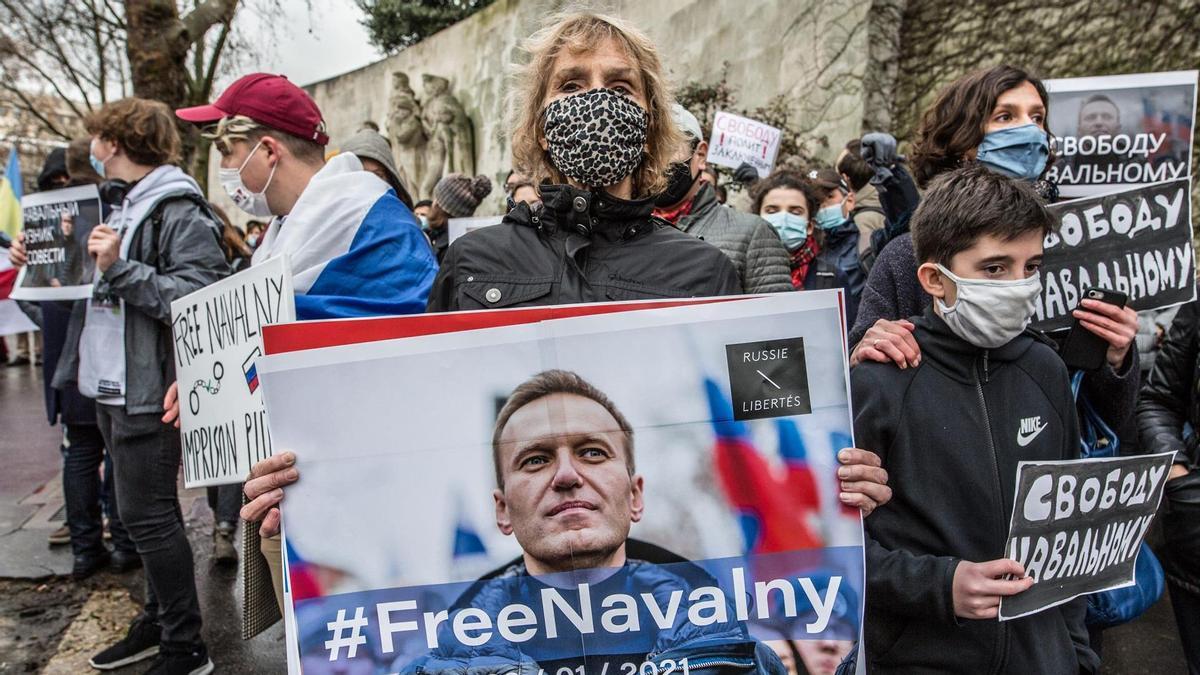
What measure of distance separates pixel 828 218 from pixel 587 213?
364 centimetres

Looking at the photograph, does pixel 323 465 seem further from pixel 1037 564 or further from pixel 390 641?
pixel 1037 564

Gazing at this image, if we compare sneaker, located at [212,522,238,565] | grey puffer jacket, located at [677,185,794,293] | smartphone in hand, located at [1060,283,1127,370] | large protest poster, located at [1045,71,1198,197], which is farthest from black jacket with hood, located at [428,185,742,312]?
sneaker, located at [212,522,238,565]

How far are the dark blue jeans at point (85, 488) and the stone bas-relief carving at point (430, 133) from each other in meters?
14.4

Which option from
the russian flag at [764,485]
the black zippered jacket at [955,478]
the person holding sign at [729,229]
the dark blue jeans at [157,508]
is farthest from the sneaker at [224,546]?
the russian flag at [764,485]

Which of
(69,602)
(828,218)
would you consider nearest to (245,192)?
(69,602)

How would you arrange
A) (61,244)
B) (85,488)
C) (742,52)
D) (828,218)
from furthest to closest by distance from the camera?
(742,52)
(828,218)
(85,488)
(61,244)

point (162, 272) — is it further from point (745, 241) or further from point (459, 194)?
point (459, 194)

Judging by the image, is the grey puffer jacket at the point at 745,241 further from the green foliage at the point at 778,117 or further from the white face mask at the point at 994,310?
the green foliage at the point at 778,117

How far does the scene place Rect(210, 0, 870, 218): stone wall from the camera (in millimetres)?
8516

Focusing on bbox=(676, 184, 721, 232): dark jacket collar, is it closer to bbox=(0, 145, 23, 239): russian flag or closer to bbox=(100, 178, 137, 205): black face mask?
bbox=(100, 178, 137, 205): black face mask

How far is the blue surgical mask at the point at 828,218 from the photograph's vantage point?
490 centimetres

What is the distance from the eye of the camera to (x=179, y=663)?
3150 mm

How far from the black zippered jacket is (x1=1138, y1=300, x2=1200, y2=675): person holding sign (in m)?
0.76

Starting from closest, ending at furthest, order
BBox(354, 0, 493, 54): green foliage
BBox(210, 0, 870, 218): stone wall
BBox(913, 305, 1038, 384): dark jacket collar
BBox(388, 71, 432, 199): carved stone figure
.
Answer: BBox(913, 305, 1038, 384): dark jacket collar < BBox(210, 0, 870, 218): stone wall < BBox(388, 71, 432, 199): carved stone figure < BBox(354, 0, 493, 54): green foliage
